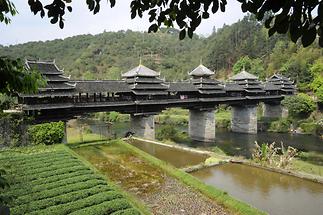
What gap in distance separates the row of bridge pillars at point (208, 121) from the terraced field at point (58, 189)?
551 inches

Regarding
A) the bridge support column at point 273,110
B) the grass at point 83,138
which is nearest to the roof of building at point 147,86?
the grass at point 83,138

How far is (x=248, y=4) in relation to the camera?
2520 mm

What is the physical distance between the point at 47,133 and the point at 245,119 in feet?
92.6

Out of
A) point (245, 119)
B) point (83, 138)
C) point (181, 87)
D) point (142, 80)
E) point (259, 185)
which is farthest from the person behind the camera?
point (245, 119)

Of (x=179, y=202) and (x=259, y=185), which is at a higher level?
(x=179, y=202)

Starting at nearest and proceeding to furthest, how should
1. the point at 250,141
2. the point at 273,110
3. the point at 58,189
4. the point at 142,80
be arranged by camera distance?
the point at 58,189 < the point at 142,80 < the point at 250,141 < the point at 273,110

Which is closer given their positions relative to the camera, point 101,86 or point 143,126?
point 101,86

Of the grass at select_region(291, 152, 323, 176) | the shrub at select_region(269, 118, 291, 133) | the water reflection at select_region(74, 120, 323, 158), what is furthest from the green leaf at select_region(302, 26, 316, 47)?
the shrub at select_region(269, 118, 291, 133)

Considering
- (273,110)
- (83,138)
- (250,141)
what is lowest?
(250,141)

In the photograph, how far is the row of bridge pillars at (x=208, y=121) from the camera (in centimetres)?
3356

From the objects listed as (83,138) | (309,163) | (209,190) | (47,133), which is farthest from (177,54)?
(209,190)

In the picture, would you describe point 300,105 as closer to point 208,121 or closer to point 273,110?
point 273,110

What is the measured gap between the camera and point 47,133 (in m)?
25.1

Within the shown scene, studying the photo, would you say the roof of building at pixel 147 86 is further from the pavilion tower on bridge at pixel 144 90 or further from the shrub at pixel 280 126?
the shrub at pixel 280 126
